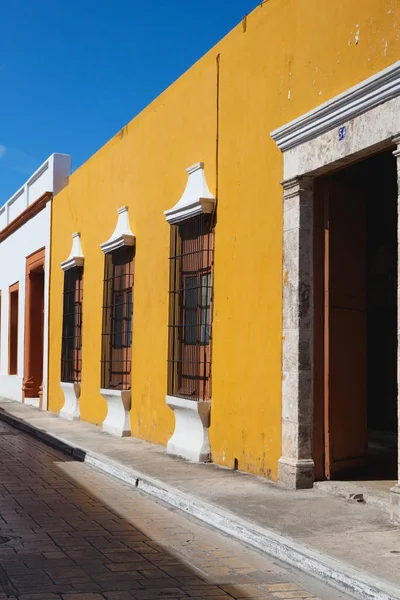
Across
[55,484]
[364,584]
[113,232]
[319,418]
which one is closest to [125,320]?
[113,232]

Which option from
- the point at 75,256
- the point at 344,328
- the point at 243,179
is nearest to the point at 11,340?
the point at 75,256

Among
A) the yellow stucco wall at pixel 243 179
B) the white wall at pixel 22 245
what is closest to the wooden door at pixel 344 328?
the yellow stucco wall at pixel 243 179

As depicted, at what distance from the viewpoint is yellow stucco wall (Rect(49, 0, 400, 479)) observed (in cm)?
726

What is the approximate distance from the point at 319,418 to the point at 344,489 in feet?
2.41

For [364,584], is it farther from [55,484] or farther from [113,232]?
[113,232]

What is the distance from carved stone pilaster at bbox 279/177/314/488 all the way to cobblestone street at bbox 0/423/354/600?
127cm

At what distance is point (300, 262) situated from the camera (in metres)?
7.53

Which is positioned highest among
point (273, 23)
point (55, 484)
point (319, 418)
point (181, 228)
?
point (273, 23)

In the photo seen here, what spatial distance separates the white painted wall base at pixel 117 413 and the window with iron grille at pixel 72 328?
103 inches

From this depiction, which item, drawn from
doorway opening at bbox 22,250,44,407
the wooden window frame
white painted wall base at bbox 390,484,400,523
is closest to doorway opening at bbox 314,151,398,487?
white painted wall base at bbox 390,484,400,523

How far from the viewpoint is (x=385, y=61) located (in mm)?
6434

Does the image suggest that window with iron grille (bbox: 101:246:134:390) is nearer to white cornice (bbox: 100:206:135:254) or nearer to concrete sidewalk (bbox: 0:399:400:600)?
white cornice (bbox: 100:206:135:254)

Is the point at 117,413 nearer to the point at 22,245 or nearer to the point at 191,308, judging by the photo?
the point at 191,308

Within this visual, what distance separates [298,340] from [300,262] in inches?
27.7
